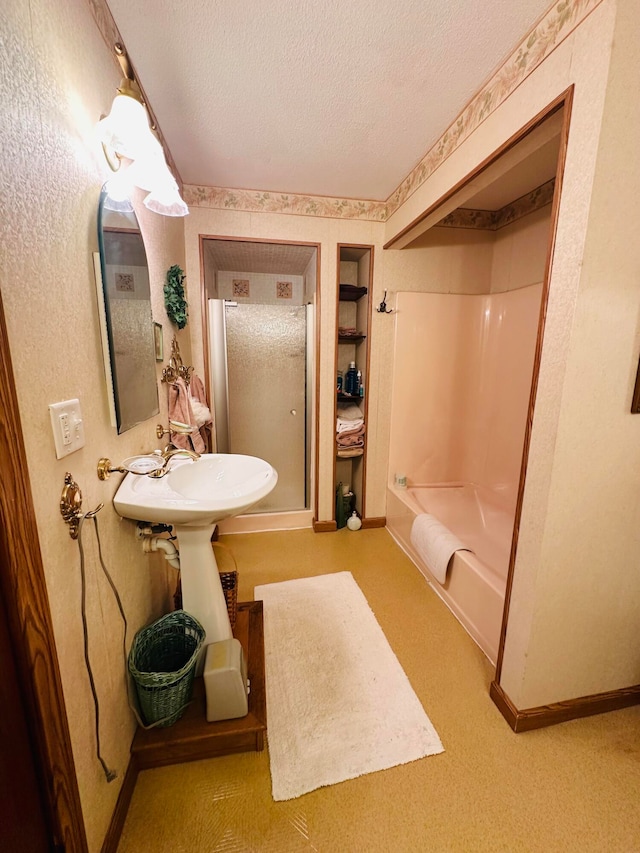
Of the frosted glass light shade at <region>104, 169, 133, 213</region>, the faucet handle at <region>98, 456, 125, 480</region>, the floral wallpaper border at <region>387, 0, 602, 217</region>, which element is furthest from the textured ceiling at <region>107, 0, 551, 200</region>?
the faucet handle at <region>98, 456, 125, 480</region>

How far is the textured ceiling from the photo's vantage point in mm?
1063

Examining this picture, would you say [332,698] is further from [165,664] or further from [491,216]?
[491,216]

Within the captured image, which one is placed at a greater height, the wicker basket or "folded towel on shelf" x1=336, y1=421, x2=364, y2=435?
"folded towel on shelf" x1=336, y1=421, x2=364, y2=435

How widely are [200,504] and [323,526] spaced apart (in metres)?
1.83

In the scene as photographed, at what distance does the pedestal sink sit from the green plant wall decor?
0.87 metres

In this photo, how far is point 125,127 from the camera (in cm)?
95

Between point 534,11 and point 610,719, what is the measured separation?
2.54 metres

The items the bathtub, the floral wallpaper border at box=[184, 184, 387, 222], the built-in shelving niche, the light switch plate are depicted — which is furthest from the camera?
the built-in shelving niche

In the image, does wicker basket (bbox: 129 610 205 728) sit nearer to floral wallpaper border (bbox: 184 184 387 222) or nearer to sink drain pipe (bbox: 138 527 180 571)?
sink drain pipe (bbox: 138 527 180 571)

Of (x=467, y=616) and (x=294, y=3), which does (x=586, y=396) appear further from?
(x=294, y=3)

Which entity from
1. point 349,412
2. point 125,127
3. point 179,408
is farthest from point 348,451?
point 125,127

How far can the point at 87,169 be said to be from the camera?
88 cm

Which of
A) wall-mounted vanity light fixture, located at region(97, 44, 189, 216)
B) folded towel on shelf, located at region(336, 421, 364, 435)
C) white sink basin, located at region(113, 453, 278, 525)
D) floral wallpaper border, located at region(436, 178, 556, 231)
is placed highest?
floral wallpaper border, located at region(436, 178, 556, 231)

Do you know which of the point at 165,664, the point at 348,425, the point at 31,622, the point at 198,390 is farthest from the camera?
the point at 348,425
